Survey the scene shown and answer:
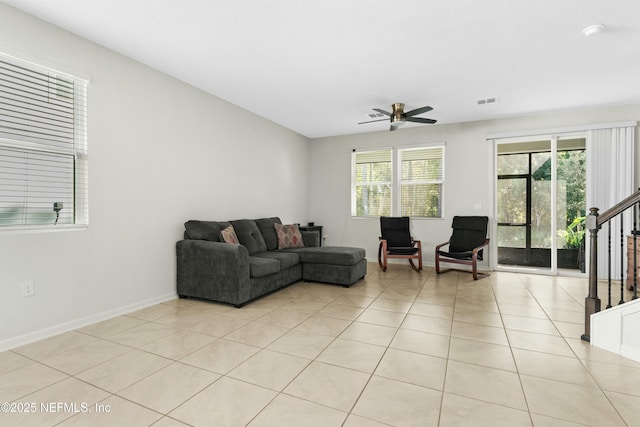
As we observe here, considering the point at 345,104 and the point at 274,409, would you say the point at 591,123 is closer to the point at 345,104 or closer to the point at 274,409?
the point at 345,104

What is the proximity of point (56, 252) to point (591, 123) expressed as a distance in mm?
6954

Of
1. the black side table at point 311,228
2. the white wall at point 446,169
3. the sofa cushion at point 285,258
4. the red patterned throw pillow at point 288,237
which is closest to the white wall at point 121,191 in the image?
the red patterned throw pillow at point 288,237

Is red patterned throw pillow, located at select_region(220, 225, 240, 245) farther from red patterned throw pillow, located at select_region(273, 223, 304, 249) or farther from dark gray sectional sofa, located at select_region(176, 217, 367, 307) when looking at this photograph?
red patterned throw pillow, located at select_region(273, 223, 304, 249)

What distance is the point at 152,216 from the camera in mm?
3445

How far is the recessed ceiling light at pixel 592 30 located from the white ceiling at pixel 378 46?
0.06 metres

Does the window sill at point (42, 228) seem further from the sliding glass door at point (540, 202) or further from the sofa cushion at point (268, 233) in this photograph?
the sliding glass door at point (540, 202)

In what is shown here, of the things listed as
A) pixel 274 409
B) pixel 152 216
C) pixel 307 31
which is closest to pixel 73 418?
pixel 274 409

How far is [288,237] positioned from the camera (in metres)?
4.96

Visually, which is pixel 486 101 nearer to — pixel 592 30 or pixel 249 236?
pixel 592 30

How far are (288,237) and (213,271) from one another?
1703 mm

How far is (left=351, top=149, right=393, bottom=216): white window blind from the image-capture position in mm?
6293

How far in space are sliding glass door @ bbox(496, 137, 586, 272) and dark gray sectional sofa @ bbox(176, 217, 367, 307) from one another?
3.07 metres

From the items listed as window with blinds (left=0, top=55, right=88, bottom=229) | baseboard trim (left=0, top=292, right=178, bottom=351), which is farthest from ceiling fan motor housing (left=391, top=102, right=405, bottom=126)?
baseboard trim (left=0, top=292, right=178, bottom=351)

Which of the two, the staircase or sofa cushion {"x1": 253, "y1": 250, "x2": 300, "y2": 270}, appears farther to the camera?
sofa cushion {"x1": 253, "y1": 250, "x2": 300, "y2": 270}
